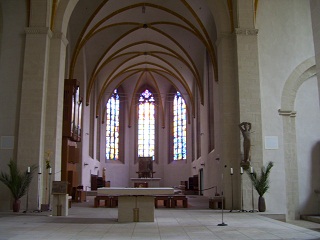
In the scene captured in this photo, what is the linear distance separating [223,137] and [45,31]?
7752mm

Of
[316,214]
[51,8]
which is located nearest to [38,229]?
[51,8]

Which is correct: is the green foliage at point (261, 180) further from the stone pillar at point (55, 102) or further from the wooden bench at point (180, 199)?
the stone pillar at point (55, 102)

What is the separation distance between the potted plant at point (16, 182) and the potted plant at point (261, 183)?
769 cm

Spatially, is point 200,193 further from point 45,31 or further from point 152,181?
point 45,31

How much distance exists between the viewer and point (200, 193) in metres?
28.2

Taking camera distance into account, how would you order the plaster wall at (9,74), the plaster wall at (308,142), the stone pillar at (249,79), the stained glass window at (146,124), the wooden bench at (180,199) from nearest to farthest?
the plaster wall at (9,74)
the stone pillar at (249,79)
the plaster wall at (308,142)
the wooden bench at (180,199)
the stained glass window at (146,124)

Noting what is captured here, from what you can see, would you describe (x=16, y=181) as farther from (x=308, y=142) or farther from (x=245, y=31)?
(x=308, y=142)

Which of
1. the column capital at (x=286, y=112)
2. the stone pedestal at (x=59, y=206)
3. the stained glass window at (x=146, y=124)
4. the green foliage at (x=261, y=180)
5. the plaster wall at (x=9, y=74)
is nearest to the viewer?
the stone pedestal at (x=59, y=206)

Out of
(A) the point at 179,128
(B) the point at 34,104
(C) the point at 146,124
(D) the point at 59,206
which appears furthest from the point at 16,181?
(C) the point at 146,124

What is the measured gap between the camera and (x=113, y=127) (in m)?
35.3

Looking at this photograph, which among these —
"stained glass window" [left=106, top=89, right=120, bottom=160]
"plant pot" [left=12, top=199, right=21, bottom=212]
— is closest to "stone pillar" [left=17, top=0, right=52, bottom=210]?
"plant pot" [left=12, top=199, right=21, bottom=212]

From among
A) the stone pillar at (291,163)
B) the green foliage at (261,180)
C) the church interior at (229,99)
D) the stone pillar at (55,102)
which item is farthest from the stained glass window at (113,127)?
the green foliage at (261,180)

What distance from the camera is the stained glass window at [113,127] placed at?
114 ft

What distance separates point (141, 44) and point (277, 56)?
43.2 ft
